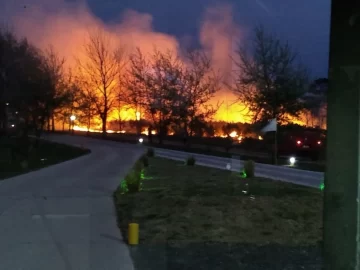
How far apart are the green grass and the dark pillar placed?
3807 millimetres

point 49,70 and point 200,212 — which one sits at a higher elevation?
point 49,70

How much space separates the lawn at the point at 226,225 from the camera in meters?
7.72

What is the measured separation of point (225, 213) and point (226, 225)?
2.69 ft

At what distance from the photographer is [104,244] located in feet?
28.2

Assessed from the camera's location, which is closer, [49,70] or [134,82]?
[49,70]

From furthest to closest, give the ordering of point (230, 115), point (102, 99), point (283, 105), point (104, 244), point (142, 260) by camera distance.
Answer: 1. point (102, 99)
2. point (230, 115)
3. point (283, 105)
4. point (104, 244)
5. point (142, 260)

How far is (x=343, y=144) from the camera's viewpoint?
4824mm

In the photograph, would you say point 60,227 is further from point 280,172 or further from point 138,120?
point 138,120

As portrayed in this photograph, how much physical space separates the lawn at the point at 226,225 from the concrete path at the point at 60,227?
0.36 metres

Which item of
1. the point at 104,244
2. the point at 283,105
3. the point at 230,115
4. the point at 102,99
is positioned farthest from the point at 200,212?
the point at 102,99

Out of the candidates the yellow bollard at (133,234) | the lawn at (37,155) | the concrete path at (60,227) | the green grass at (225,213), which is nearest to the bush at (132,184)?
the green grass at (225,213)

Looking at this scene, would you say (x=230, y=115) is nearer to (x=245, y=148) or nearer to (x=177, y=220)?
(x=245, y=148)

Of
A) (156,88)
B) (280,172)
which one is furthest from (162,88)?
(280,172)

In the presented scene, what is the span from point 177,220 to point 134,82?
116 feet
